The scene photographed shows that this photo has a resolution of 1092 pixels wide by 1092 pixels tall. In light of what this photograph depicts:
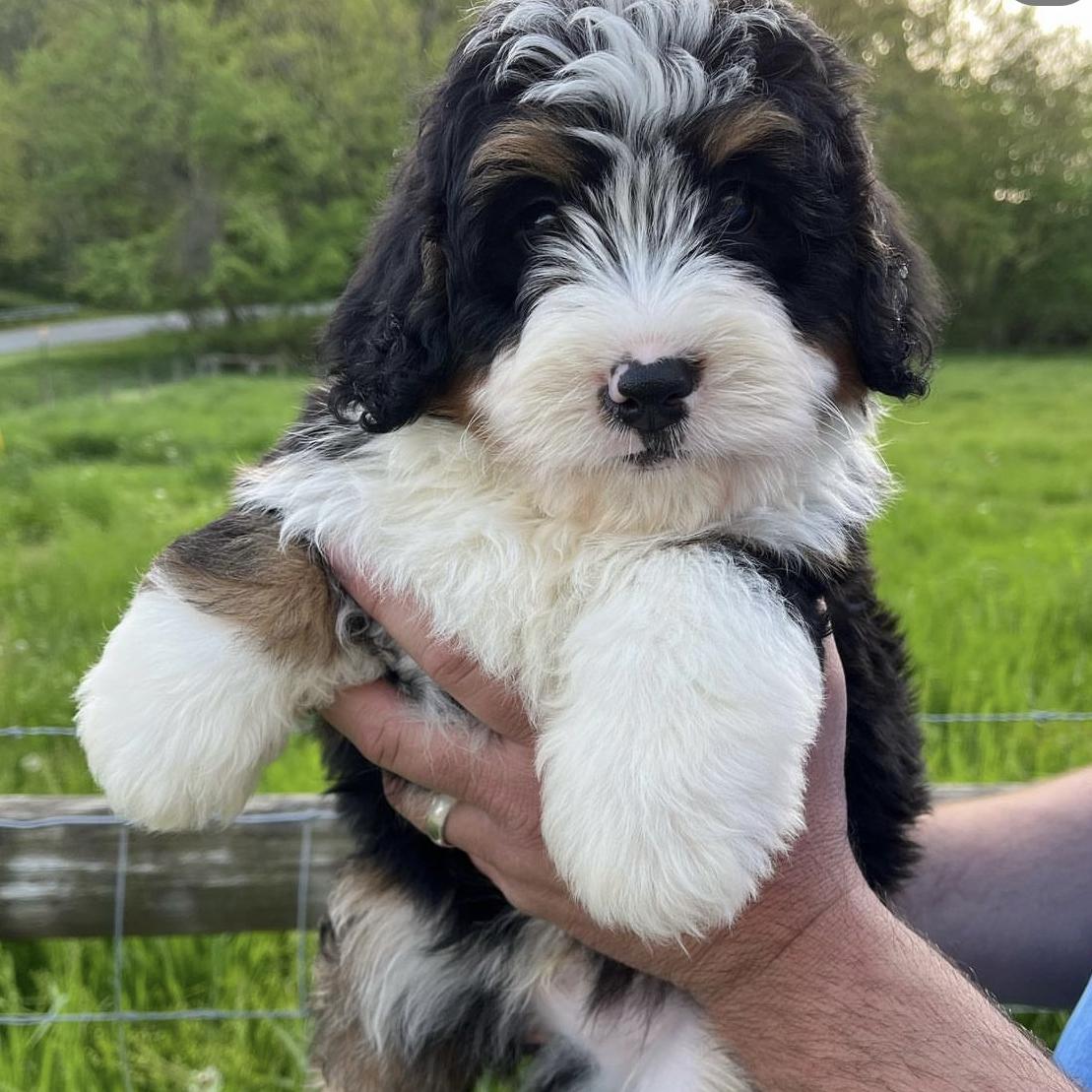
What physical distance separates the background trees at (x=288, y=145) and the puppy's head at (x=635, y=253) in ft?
36.6

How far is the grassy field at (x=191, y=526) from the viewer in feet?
9.02

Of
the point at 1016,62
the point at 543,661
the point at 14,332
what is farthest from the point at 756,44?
the point at 1016,62

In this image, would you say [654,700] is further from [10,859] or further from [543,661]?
[10,859]

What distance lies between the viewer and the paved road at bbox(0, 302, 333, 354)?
12294 mm

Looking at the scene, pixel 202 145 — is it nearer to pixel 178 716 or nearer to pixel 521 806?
pixel 178 716

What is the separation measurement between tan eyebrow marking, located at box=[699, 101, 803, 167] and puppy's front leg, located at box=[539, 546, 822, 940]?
0.62 m

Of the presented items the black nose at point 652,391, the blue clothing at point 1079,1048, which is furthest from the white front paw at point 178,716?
the blue clothing at point 1079,1048

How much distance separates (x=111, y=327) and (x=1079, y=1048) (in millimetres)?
14726

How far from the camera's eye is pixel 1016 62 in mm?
14938

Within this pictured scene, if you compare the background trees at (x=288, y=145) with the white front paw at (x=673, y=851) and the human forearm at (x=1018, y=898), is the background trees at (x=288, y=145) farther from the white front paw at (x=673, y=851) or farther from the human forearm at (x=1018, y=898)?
the white front paw at (x=673, y=851)

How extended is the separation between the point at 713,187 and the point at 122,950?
2419mm

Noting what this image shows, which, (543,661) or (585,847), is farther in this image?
(543,661)

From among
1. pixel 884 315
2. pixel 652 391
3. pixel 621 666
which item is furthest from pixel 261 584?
pixel 884 315

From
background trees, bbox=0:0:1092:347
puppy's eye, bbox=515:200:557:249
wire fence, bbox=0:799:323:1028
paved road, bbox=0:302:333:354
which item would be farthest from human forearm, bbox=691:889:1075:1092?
background trees, bbox=0:0:1092:347
